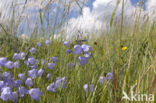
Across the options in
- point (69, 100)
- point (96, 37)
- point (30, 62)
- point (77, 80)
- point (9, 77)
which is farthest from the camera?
point (96, 37)

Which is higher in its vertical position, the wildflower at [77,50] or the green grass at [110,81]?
the wildflower at [77,50]

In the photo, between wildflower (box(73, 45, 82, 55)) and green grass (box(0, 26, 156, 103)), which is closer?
green grass (box(0, 26, 156, 103))

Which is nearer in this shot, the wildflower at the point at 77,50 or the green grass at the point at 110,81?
the green grass at the point at 110,81

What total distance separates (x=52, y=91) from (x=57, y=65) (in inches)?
22.7

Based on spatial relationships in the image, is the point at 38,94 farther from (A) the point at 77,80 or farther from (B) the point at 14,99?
(A) the point at 77,80

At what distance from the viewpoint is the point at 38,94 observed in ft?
3.67

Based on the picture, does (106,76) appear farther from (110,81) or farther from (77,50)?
(77,50)

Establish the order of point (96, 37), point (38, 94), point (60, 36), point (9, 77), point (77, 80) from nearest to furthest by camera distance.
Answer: point (38, 94) < point (77, 80) < point (9, 77) < point (60, 36) < point (96, 37)

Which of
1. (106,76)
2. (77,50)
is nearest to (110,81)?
(106,76)

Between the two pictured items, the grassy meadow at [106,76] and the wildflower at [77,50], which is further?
the wildflower at [77,50]

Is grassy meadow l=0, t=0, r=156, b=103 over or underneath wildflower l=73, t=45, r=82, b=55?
underneath

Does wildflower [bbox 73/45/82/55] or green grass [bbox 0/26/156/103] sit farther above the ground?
wildflower [bbox 73/45/82/55]

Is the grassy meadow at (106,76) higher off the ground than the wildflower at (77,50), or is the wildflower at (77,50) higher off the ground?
the wildflower at (77,50)

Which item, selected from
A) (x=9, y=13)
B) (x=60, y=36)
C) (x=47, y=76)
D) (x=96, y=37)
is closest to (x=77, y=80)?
(x=47, y=76)
